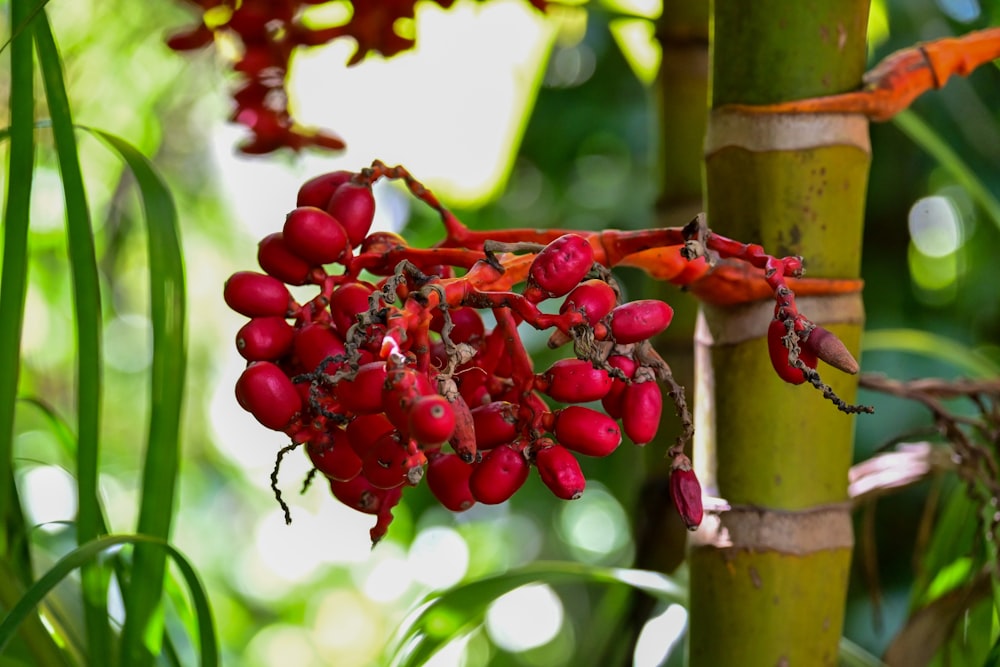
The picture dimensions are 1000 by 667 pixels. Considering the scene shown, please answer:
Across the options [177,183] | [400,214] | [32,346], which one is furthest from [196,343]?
[400,214]

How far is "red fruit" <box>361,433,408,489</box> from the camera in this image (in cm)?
29

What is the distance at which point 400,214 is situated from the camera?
127cm

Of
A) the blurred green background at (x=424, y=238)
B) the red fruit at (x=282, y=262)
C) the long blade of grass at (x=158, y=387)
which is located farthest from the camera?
the blurred green background at (x=424, y=238)

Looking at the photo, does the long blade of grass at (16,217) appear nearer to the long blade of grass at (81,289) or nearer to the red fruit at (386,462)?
the long blade of grass at (81,289)

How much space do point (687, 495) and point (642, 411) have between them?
0.03 meters

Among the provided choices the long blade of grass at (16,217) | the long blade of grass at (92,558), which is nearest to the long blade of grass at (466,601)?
the long blade of grass at (92,558)

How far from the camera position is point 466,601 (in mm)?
457

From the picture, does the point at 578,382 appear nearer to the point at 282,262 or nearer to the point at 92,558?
the point at 282,262

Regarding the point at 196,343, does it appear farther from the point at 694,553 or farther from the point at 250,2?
the point at 694,553

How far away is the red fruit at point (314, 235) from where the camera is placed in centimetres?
31

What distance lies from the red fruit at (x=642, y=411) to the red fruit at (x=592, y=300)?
3 cm

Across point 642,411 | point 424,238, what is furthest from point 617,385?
point 424,238

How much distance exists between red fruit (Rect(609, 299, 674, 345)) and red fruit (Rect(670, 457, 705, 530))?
42 millimetres

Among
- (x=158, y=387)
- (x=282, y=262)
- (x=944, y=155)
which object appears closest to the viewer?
(x=282, y=262)
